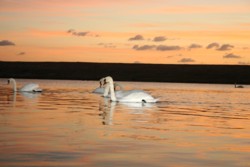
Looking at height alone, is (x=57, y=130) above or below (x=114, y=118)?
below

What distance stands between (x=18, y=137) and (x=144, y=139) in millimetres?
2734

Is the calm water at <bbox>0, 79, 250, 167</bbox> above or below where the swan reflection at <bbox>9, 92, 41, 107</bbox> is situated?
below

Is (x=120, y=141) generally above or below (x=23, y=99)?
below

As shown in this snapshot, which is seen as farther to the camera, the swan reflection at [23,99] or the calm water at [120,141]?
the swan reflection at [23,99]

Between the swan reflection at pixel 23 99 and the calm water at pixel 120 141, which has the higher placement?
the swan reflection at pixel 23 99

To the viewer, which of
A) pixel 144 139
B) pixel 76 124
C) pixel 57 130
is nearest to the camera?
pixel 144 139

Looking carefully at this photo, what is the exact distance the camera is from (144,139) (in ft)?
42.8

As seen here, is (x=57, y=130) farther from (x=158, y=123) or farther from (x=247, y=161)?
(x=247, y=161)

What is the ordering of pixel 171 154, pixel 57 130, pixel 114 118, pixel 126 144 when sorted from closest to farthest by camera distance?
pixel 171 154
pixel 126 144
pixel 57 130
pixel 114 118

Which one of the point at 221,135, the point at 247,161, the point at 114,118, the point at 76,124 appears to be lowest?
the point at 247,161

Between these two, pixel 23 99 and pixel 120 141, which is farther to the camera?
pixel 23 99

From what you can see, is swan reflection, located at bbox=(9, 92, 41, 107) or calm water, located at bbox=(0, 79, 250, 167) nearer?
calm water, located at bbox=(0, 79, 250, 167)

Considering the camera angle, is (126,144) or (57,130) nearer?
(126,144)

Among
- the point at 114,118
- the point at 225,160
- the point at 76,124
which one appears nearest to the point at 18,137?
the point at 76,124
